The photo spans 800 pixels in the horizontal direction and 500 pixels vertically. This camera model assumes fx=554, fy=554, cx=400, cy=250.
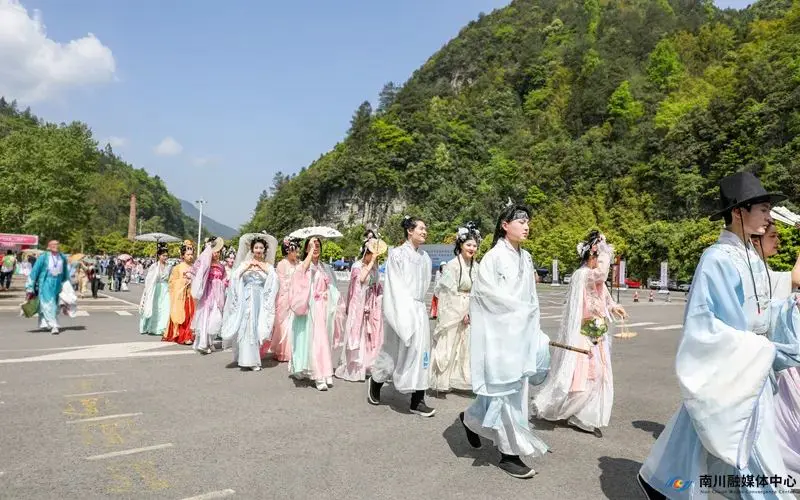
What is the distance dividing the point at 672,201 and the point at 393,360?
6243 centimetres

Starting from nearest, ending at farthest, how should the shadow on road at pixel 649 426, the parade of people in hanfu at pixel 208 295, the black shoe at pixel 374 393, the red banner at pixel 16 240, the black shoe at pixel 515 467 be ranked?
the black shoe at pixel 515 467
the shadow on road at pixel 649 426
the black shoe at pixel 374 393
the parade of people in hanfu at pixel 208 295
the red banner at pixel 16 240

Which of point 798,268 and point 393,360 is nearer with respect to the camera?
point 798,268

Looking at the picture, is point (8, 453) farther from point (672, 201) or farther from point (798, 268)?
point (672, 201)

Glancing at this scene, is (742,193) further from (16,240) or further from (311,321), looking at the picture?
(16,240)

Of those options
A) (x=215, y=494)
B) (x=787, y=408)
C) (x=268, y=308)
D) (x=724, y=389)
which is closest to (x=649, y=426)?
(x=787, y=408)

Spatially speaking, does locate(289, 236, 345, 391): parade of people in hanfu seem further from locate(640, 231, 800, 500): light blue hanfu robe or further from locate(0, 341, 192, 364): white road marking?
locate(640, 231, 800, 500): light blue hanfu robe

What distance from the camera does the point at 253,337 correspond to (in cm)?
789

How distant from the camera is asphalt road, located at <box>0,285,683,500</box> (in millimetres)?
3639

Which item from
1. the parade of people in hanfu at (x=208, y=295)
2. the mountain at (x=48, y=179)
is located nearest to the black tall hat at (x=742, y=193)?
the parade of people in hanfu at (x=208, y=295)

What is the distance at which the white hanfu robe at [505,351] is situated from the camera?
3.96m

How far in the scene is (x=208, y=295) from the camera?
9680 mm

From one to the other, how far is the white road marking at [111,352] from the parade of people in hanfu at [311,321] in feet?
10.6

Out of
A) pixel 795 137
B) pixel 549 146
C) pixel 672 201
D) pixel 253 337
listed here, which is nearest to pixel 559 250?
pixel 672 201

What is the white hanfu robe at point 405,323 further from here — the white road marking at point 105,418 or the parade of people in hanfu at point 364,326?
the white road marking at point 105,418
